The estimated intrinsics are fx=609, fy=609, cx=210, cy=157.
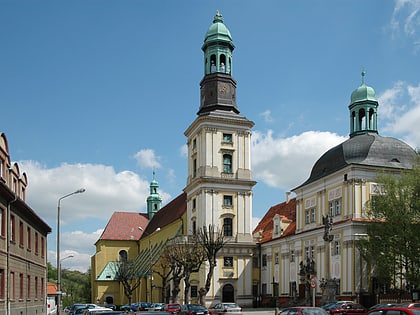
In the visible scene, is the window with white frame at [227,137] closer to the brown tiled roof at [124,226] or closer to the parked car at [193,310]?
the parked car at [193,310]

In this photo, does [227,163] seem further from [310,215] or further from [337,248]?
[337,248]

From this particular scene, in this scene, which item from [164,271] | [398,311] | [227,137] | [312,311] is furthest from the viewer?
[227,137]

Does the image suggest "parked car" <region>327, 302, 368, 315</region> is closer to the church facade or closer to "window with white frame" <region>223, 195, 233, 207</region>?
the church facade

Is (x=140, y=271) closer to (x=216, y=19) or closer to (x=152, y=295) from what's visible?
(x=152, y=295)

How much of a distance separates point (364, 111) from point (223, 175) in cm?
1607

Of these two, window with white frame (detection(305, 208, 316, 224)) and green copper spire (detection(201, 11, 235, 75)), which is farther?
green copper spire (detection(201, 11, 235, 75))

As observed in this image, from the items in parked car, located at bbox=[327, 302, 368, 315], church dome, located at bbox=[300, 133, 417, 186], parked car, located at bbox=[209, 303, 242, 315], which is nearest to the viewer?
parked car, located at bbox=[327, 302, 368, 315]

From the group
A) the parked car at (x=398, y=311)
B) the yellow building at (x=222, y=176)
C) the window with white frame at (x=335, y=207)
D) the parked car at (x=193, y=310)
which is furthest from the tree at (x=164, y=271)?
the parked car at (x=398, y=311)

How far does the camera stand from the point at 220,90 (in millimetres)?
65625

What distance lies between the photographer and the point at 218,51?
2603 inches

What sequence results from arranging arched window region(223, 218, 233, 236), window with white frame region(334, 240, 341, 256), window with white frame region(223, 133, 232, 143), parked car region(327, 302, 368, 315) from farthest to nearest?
window with white frame region(223, 133, 232, 143) → arched window region(223, 218, 233, 236) → window with white frame region(334, 240, 341, 256) → parked car region(327, 302, 368, 315)

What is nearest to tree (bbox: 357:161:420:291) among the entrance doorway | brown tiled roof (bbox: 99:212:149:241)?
the entrance doorway

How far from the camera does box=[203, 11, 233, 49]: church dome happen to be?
218 feet

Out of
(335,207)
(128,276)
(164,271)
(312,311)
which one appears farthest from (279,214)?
(312,311)
